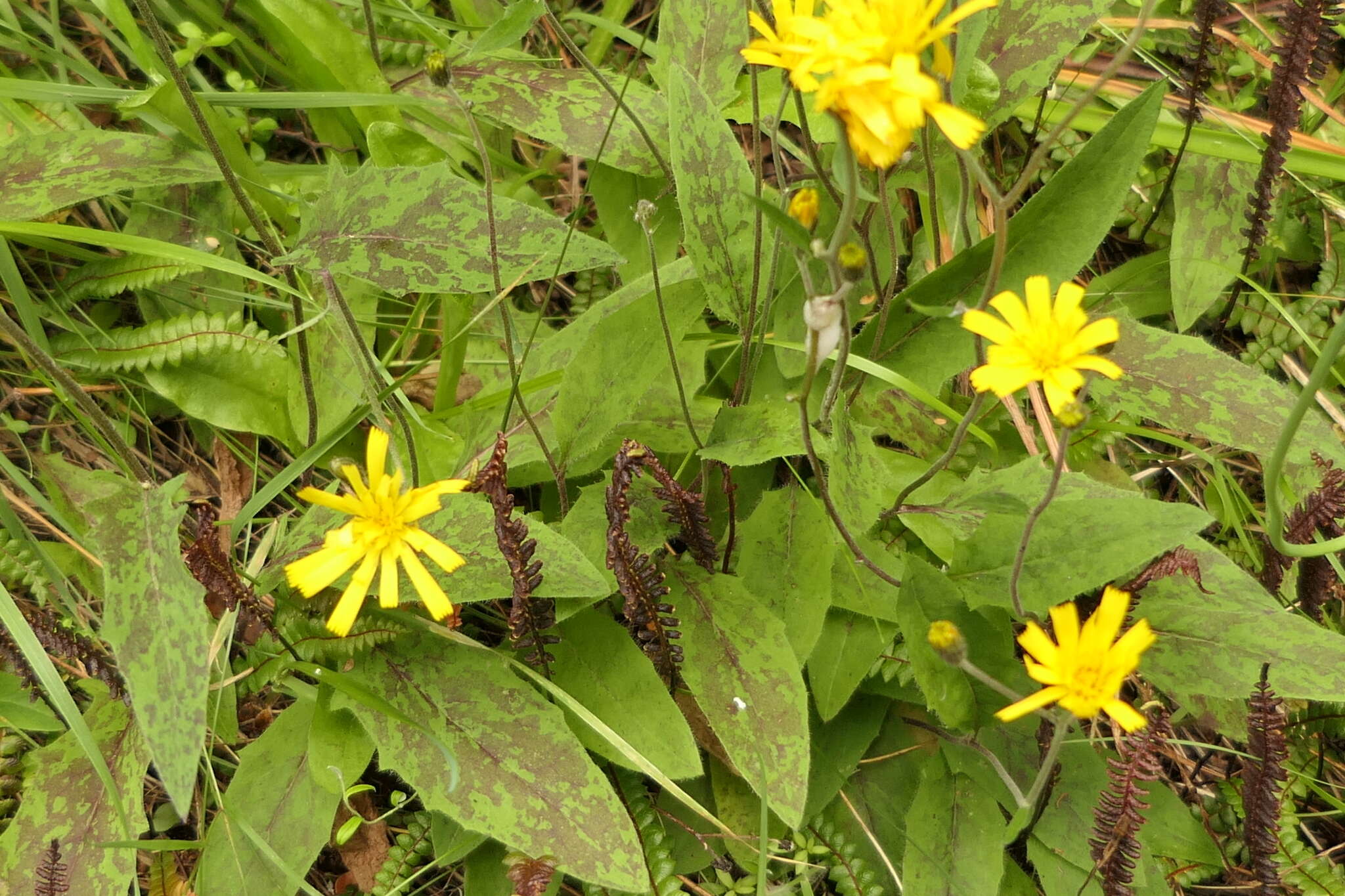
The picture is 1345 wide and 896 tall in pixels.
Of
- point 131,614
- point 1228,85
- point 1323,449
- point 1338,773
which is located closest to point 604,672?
point 131,614

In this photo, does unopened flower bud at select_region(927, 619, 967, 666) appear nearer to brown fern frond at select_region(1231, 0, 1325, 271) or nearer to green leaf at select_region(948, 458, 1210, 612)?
green leaf at select_region(948, 458, 1210, 612)

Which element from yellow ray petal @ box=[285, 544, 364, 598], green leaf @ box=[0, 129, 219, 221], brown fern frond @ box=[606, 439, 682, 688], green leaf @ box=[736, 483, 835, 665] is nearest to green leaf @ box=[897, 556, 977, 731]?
green leaf @ box=[736, 483, 835, 665]

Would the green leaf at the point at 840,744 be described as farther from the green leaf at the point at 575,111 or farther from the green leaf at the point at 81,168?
the green leaf at the point at 81,168

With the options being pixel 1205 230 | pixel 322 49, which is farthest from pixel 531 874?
pixel 1205 230

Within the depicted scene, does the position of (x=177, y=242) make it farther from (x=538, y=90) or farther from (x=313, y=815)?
(x=313, y=815)

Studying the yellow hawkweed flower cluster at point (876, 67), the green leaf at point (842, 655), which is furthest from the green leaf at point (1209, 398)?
the yellow hawkweed flower cluster at point (876, 67)

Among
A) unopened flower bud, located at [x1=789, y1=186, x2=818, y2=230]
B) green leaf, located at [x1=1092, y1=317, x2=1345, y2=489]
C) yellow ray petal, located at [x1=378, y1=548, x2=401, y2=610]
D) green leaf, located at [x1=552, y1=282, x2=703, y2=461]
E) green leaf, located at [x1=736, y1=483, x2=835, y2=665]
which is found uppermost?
unopened flower bud, located at [x1=789, y1=186, x2=818, y2=230]
